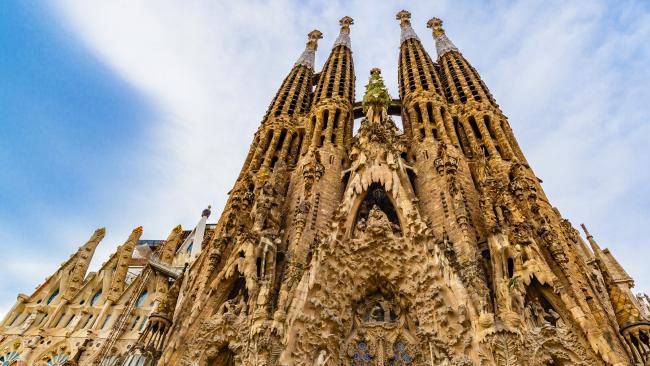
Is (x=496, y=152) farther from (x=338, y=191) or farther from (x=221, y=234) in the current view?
(x=221, y=234)

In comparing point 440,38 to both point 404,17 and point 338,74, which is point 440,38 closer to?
point 404,17

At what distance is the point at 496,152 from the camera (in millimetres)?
15898

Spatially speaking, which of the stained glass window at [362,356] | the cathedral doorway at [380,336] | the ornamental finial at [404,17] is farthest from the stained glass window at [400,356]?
the ornamental finial at [404,17]

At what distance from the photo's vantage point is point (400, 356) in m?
10.3

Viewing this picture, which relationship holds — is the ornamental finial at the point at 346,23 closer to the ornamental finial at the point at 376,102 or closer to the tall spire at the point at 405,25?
the tall spire at the point at 405,25

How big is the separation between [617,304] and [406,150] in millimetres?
9126

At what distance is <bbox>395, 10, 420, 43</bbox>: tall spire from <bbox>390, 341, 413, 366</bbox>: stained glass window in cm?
2199

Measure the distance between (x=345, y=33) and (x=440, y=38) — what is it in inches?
266

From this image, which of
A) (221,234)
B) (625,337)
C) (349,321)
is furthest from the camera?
(221,234)

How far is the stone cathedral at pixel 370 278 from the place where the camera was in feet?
30.5

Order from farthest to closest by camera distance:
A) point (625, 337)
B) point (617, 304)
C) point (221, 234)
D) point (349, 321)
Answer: point (221, 234)
point (349, 321)
point (617, 304)
point (625, 337)

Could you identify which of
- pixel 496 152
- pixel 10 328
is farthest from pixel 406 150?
pixel 10 328

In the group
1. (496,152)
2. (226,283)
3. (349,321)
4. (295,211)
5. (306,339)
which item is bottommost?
(306,339)

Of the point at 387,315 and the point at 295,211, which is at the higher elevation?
the point at 295,211
